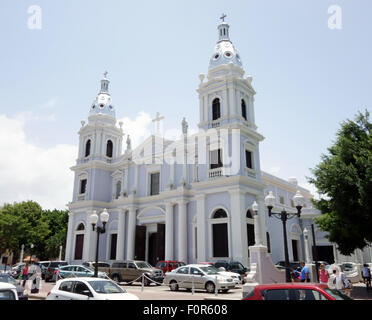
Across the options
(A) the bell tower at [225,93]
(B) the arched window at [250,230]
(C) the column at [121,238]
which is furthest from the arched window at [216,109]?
(C) the column at [121,238]

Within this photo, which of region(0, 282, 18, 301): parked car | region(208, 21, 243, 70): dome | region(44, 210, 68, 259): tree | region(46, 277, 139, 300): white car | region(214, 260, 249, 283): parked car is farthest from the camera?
region(44, 210, 68, 259): tree

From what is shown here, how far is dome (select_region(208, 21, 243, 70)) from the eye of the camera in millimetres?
30688

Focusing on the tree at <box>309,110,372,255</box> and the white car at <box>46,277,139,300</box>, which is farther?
the tree at <box>309,110,372,255</box>

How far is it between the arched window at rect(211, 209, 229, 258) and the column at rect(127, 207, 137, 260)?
389 inches

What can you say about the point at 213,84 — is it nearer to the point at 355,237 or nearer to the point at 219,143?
the point at 219,143

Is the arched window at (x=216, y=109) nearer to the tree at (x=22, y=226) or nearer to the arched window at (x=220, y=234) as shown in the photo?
the arched window at (x=220, y=234)

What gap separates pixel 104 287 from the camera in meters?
10.0

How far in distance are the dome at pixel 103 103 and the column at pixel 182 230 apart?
16977 mm

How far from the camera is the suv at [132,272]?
22266 millimetres

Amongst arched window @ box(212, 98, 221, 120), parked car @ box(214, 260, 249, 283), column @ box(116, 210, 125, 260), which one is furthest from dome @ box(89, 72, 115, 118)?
parked car @ box(214, 260, 249, 283)

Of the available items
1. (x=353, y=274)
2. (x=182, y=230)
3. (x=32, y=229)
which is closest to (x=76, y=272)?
(x=182, y=230)

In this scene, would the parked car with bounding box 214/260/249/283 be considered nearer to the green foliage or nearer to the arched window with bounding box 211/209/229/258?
the arched window with bounding box 211/209/229/258

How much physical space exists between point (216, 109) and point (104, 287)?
2260 centimetres

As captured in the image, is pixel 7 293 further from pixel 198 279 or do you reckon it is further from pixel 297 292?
pixel 198 279
